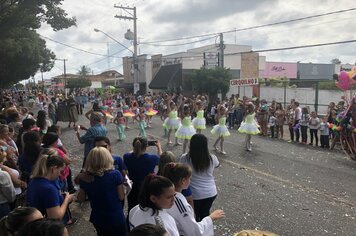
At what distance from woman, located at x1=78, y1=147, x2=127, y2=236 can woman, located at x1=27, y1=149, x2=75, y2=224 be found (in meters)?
0.29

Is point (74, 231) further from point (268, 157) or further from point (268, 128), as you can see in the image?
point (268, 128)

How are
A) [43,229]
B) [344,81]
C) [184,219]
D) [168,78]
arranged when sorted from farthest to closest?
[168,78]
[344,81]
[184,219]
[43,229]

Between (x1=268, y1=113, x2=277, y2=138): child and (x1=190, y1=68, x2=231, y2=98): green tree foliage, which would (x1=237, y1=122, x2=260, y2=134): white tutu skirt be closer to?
(x1=268, y1=113, x2=277, y2=138): child

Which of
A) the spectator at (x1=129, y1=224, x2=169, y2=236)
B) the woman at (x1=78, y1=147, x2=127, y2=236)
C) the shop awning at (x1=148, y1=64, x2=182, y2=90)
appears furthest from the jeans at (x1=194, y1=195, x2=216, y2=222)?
the shop awning at (x1=148, y1=64, x2=182, y2=90)

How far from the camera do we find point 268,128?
1745cm

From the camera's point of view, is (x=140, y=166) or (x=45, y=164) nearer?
(x=45, y=164)

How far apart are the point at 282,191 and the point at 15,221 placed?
6.40 metres

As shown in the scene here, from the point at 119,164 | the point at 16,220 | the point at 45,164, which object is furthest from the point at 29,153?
the point at 16,220

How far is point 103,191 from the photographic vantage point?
3674 mm

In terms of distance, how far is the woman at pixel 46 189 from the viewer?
341cm

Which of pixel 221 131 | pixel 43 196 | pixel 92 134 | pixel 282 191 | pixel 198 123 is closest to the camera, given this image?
pixel 43 196

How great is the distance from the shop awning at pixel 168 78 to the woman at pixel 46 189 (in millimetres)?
36766

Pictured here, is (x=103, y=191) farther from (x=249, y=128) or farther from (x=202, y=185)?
(x=249, y=128)

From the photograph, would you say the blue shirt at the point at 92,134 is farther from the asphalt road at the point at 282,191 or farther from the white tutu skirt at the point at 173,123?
the white tutu skirt at the point at 173,123
